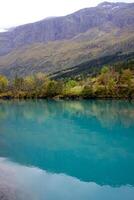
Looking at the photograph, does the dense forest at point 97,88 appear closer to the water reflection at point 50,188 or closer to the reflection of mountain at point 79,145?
the reflection of mountain at point 79,145

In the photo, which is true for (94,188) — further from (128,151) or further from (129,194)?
(128,151)

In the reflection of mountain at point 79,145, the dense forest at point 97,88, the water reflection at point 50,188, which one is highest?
the dense forest at point 97,88

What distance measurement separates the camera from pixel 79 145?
6247cm

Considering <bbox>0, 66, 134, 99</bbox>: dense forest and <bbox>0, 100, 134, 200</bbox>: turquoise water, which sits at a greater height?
<bbox>0, 66, 134, 99</bbox>: dense forest

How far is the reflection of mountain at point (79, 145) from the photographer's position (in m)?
44.8

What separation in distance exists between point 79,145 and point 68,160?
1198cm

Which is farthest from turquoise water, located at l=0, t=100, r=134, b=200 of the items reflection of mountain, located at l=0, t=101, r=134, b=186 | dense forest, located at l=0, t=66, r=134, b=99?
dense forest, located at l=0, t=66, r=134, b=99

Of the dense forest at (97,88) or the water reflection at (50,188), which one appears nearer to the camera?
the water reflection at (50,188)

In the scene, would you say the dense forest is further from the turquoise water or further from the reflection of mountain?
the turquoise water

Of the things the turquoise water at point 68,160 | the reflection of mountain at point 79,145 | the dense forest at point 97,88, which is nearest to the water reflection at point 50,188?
the turquoise water at point 68,160

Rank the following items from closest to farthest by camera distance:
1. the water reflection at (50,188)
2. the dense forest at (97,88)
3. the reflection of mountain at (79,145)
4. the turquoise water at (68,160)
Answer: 1. the water reflection at (50,188)
2. the turquoise water at (68,160)
3. the reflection of mountain at (79,145)
4. the dense forest at (97,88)

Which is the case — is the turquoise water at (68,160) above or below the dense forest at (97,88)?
below

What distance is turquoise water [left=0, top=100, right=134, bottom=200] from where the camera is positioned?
3538 centimetres

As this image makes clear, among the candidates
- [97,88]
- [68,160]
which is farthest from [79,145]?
[97,88]
